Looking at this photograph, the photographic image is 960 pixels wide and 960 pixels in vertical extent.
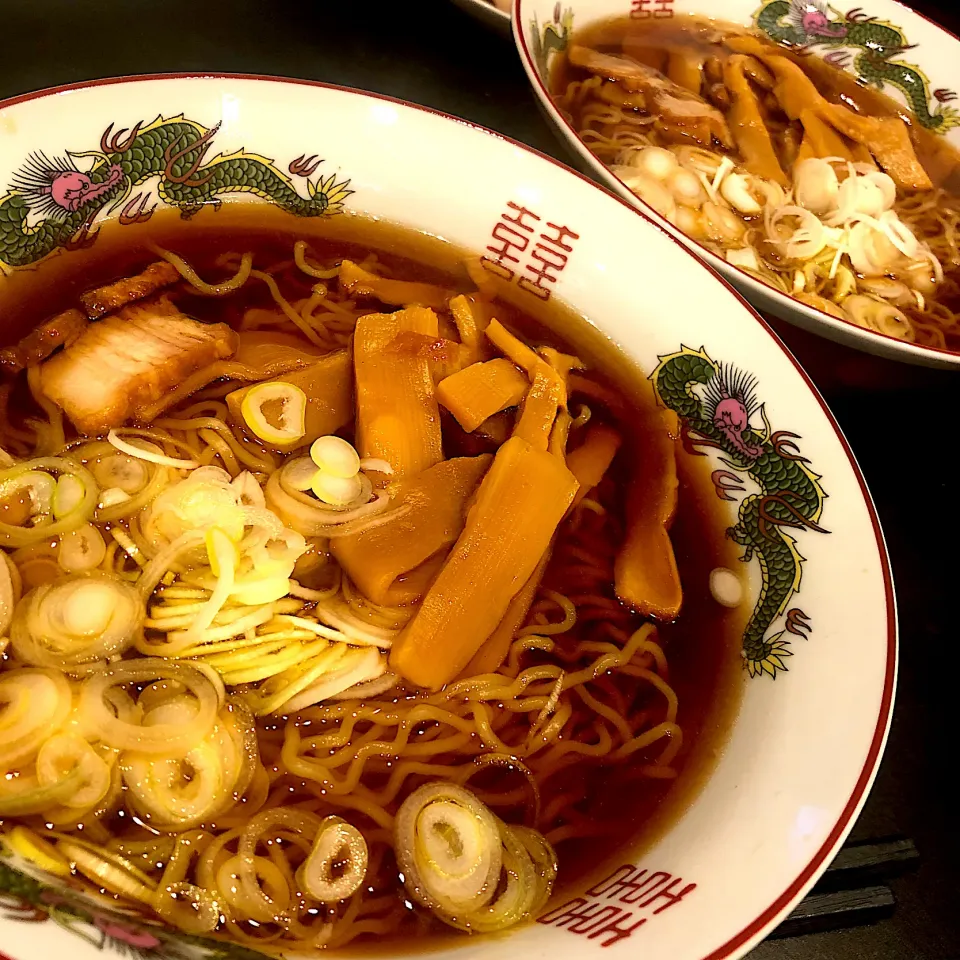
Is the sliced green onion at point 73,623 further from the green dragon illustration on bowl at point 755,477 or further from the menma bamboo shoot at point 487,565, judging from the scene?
the green dragon illustration on bowl at point 755,477

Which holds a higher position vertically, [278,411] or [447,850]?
[278,411]

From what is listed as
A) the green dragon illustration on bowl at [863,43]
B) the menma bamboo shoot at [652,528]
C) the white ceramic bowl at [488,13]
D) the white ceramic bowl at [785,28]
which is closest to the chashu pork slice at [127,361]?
the menma bamboo shoot at [652,528]

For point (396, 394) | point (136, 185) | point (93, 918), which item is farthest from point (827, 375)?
point (93, 918)

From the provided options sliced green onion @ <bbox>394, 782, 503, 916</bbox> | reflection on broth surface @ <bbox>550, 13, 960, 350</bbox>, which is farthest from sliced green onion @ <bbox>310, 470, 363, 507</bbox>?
reflection on broth surface @ <bbox>550, 13, 960, 350</bbox>

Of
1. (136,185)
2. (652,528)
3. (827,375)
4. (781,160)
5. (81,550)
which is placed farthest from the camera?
(781,160)

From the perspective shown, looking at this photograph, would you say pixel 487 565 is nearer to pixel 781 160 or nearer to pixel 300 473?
pixel 300 473

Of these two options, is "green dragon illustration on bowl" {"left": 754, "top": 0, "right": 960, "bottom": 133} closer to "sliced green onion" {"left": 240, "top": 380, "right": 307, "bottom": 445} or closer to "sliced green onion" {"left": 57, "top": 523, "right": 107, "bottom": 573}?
"sliced green onion" {"left": 240, "top": 380, "right": 307, "bottom": 445}

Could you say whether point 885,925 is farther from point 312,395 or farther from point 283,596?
point 312,395
